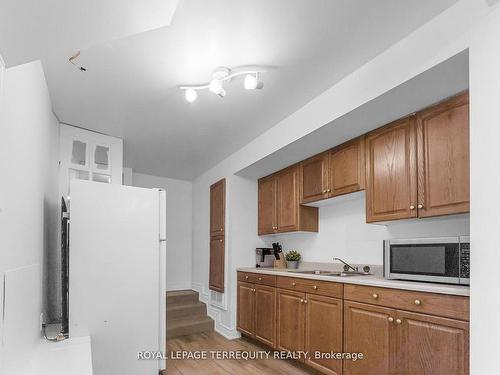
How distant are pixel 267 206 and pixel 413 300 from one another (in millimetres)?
2492

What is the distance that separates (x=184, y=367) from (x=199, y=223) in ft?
8.46

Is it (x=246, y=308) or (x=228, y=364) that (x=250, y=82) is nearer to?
(x=228, y=364)

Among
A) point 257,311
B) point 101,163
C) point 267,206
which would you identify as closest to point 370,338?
point 257,311

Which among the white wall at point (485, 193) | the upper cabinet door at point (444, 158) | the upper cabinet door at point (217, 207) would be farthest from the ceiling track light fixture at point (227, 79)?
the upper cabinet door at point (217, 207)

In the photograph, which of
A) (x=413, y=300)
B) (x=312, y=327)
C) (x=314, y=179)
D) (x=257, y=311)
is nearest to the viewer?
(x=413, y=300)

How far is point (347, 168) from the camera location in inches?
124

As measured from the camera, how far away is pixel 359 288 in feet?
8.55

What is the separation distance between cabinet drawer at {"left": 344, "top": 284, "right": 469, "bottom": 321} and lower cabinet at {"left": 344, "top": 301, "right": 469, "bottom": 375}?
36mm

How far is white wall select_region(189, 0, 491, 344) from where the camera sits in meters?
1.83

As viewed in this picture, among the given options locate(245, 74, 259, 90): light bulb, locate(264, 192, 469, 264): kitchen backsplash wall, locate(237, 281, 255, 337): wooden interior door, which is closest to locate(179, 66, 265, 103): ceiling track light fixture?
locate(245, 74, 259, 90): light bulb

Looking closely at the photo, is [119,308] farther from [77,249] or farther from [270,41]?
[270,41]

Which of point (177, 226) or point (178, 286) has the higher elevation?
point (177, 226)

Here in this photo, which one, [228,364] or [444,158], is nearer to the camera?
[444,158]

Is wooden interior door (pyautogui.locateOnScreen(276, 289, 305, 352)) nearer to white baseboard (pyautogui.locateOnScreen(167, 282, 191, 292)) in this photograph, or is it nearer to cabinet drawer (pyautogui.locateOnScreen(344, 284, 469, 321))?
cabinet drawer (pyautogui.locateOnScreen(344, 284, 469, 321))
